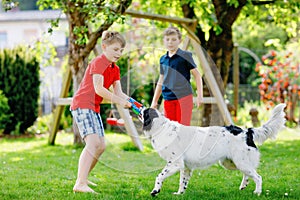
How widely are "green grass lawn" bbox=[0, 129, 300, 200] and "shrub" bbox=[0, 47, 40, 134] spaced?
3.63 metres

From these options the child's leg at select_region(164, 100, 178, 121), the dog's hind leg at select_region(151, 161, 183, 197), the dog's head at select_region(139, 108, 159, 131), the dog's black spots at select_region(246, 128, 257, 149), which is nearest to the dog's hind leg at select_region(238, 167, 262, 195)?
the dog's black spots at select_region(246, 128, 257, 149)

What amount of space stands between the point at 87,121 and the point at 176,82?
94 cm

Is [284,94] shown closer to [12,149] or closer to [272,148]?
[272,148]

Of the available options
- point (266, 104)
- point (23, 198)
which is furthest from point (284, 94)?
point (23, 198)

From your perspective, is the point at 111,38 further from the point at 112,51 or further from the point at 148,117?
the point at 148,117

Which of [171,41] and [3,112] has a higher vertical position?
[171,41]

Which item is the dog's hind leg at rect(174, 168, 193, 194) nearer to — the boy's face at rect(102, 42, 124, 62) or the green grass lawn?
the green grass lawn

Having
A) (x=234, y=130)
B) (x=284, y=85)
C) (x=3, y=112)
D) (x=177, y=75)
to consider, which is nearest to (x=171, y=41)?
(x=177, y=75)

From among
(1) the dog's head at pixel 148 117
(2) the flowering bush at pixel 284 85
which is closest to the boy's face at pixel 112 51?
(1) the dog's head at pixel 148 117

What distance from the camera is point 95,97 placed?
16.2 feet

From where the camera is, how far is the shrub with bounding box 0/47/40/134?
38.2 ft

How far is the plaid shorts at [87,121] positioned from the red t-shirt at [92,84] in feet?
0.14

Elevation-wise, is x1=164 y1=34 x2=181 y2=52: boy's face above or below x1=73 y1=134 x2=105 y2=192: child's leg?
above

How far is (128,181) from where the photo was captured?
18.7 ft
